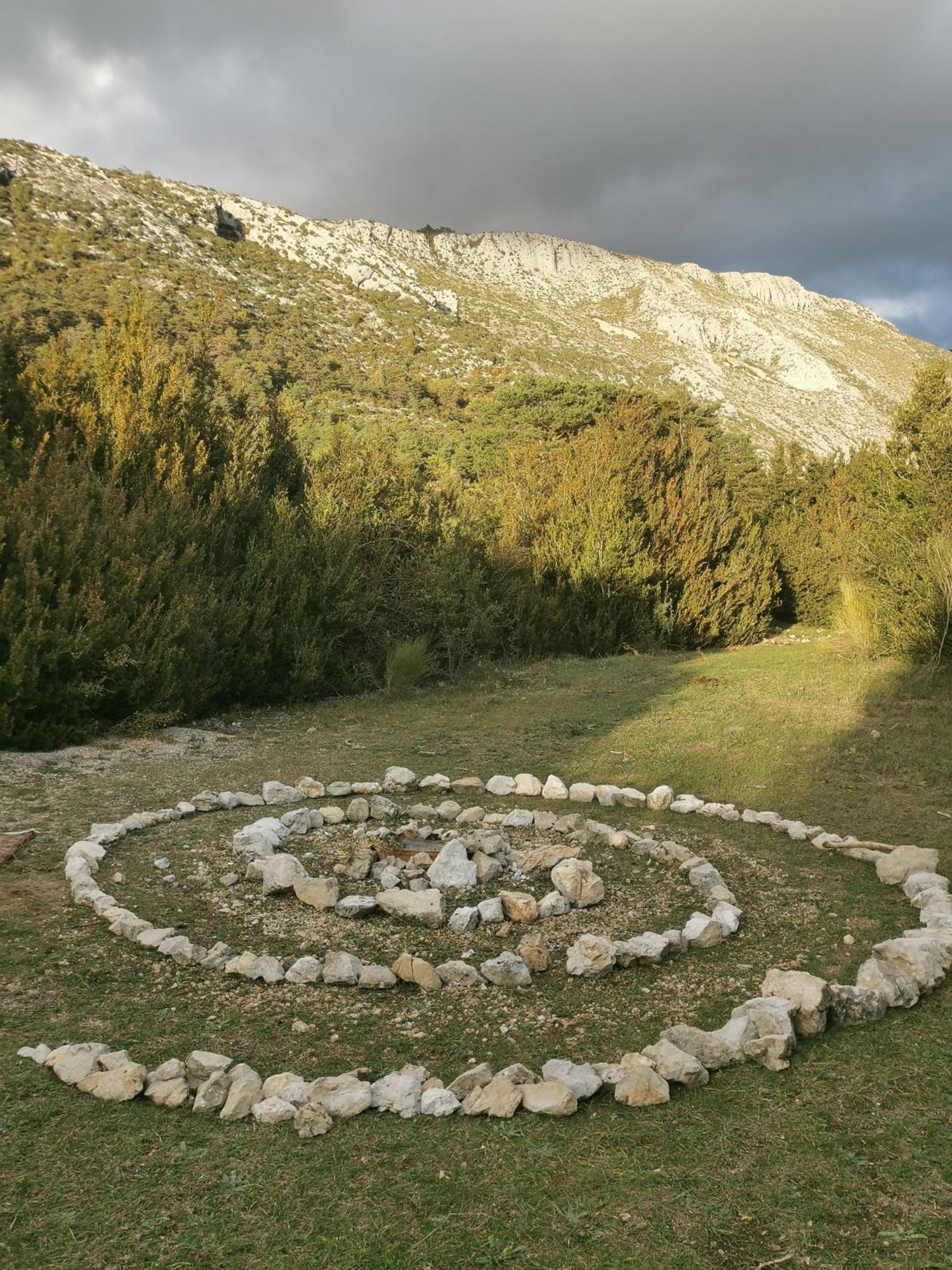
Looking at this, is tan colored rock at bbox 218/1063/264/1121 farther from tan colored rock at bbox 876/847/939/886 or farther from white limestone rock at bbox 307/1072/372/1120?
tan colored rock at bbox 876/847/939/886

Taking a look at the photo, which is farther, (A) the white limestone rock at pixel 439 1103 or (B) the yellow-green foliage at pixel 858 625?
(B) the yellow-green foliage at pixel 858 625

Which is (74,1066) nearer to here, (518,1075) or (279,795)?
(518,1075)

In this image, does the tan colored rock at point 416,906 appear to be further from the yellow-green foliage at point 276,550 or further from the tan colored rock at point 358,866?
the yellow-green foliage at point 276,550

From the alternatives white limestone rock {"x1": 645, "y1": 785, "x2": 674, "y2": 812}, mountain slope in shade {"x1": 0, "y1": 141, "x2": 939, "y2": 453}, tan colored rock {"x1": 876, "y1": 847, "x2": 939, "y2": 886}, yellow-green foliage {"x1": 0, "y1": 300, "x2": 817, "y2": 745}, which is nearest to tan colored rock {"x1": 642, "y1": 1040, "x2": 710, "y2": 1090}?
tan colored rock {"x1": 876, "y1": 847, "x2": 939, "y2": 886}

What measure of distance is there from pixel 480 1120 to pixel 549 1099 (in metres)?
0.23

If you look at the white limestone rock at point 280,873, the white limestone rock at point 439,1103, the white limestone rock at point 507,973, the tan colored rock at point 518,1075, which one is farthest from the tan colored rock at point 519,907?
the white limestone rock at point 439,1103

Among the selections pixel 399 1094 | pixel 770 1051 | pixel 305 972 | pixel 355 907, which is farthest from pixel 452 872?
pixel 770 1051

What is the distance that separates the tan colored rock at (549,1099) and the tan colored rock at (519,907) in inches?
65.1

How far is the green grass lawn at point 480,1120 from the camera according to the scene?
6.92 ft

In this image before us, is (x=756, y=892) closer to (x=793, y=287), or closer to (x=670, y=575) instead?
(x=670, y=575)

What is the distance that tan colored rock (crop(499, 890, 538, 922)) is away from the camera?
440cm

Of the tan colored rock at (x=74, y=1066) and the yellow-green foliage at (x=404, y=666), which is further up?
the yellow-green foliage at (x=404, y=666)

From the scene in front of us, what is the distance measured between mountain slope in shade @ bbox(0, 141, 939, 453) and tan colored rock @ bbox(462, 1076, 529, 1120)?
25.8m

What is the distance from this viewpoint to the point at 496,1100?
8.79 feet
